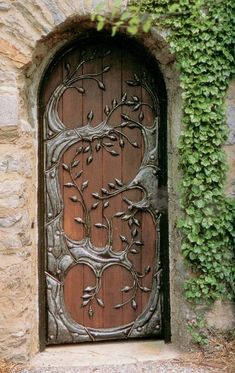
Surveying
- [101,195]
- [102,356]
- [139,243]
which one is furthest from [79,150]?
[102,356]

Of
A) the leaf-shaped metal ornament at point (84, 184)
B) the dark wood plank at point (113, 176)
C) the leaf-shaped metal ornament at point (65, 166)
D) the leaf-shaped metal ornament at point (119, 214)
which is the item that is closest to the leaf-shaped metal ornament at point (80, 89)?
the dark wood plank at point (113, 176)

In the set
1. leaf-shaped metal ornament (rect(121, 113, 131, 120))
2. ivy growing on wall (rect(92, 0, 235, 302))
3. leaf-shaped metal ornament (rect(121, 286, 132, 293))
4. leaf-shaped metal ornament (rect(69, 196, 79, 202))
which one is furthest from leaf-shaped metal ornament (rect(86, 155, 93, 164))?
leaf-shaped metal ornament (rect(121, 286, 132, 293))

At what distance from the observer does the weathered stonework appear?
3.53 meters

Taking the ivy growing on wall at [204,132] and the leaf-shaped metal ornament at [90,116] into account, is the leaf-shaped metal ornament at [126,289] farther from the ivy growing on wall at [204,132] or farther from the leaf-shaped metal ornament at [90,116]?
the leaf-shaped metal ornament at [90,116]

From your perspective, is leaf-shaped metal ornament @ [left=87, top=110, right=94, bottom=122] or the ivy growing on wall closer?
the ivy growing on wall

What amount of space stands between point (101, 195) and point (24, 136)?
705mm

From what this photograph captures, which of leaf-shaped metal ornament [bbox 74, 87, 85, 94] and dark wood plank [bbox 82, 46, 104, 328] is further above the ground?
leaf-shaped metal ornament [bbox 74, 87, 85, 94]

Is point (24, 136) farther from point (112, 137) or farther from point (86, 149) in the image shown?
point (112, 137)

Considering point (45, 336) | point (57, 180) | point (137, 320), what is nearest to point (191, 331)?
point (137, 320)

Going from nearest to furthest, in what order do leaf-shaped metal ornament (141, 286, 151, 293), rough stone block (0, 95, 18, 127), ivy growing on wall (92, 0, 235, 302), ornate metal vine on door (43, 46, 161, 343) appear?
rough stone block (0, 95, 18, 127) → ivy growing on wall (92, 0, 235, 302) → ornate metal vine on door (43, 46, 161, 343) → leaf-shaped metal ornament (141, 286, 151, 293)

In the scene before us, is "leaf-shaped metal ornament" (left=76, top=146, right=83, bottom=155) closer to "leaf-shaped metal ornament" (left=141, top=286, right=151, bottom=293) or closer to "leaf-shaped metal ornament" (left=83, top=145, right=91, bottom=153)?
"leaf-shaped metal ornament" (left=83, top=145, right=91, bottom=153)

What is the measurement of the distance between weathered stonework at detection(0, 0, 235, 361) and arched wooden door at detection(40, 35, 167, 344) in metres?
0.16

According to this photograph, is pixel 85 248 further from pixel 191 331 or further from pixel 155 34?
pixel 155 34

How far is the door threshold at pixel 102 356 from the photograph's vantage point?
366cm
